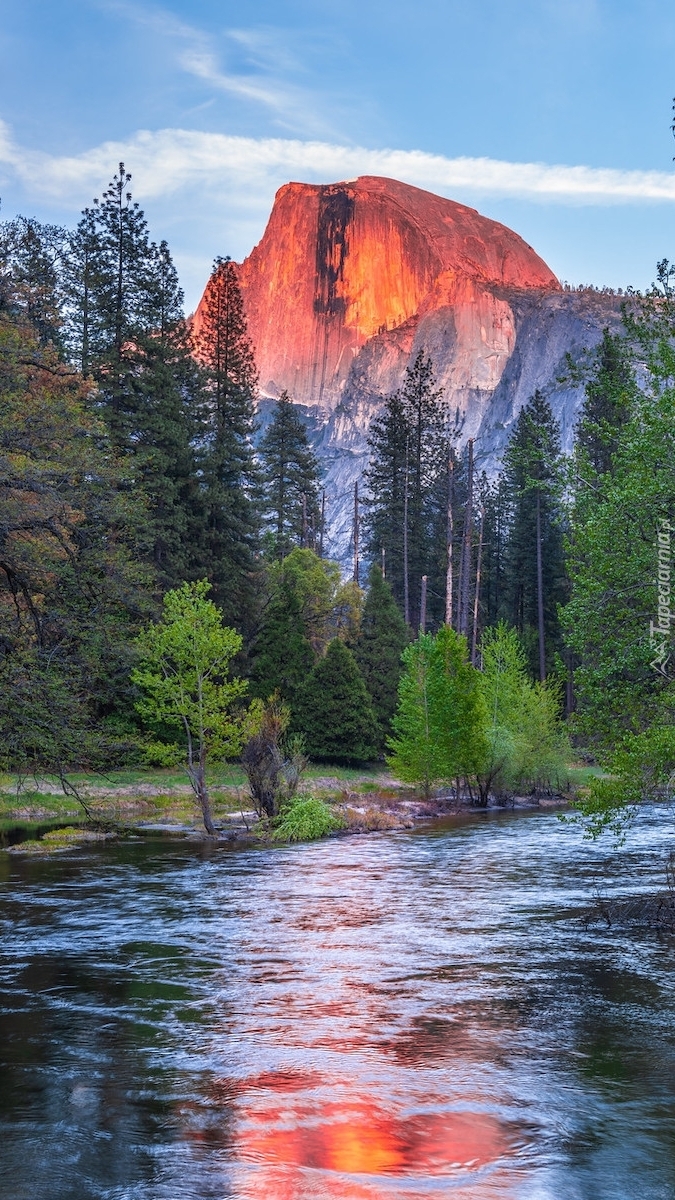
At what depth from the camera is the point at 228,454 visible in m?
59.2

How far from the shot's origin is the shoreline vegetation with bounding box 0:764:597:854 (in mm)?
33938

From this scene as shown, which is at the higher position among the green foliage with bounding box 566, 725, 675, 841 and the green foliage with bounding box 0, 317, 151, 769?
the green foliage with bounding box 0, 317, 151, 769

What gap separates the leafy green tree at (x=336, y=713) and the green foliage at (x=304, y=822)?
14494 millimetres

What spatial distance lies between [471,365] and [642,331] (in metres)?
175

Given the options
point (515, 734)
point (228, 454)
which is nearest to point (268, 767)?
point (515, 734)

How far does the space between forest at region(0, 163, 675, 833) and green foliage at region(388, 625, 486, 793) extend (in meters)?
0.11

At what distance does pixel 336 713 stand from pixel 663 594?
3697 cm

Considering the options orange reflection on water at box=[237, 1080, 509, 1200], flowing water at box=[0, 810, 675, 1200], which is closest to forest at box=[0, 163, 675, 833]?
flowing water at box=[0, 810, 675, 1200]

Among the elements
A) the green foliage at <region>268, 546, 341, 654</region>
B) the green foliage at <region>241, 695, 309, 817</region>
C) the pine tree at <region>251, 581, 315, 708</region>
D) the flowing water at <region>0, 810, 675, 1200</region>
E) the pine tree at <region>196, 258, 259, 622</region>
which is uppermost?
the pine tree at <region>196, 258, 259, 622</region>

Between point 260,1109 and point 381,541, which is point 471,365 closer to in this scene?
point 381,541

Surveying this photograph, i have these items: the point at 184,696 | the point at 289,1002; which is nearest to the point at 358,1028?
the point at 289,1002

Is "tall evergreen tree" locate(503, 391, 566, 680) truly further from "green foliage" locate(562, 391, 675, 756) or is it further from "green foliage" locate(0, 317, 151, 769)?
"green foliage" locate(0, 317, 151, 769)

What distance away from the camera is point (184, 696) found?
34.5m

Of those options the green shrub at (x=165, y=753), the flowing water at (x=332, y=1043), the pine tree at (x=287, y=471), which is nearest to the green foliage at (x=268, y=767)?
the green shrub at (x=165, y=753)
